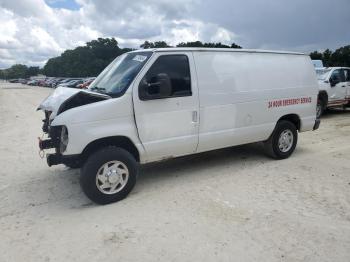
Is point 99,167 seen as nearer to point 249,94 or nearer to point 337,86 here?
point 249,94

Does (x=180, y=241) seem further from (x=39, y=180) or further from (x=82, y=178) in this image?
(x=39, y=180)

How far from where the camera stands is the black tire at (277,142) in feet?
23.4

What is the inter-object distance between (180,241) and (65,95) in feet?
8.95

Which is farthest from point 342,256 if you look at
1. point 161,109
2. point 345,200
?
point 161,109

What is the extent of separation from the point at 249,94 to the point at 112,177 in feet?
9.49

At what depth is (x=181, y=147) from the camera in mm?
5840

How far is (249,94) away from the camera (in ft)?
21.4

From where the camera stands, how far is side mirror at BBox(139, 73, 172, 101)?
5224 mm

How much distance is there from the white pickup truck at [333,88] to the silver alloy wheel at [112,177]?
9.21 m

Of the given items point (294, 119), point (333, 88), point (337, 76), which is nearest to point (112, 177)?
point (294, 119)

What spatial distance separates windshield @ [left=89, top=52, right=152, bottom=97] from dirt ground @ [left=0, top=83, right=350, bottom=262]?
1606 millimetres

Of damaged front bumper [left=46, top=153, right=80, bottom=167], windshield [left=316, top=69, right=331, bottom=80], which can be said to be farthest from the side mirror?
windshield [left=316, top=69, right=331, bottom=80]

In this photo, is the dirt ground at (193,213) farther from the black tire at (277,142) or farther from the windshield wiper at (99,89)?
the windshield wiper at (99,89)

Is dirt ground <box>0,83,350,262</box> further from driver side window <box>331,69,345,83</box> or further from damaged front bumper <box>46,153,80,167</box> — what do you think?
driver side window <box>331,69,345,83</box>
